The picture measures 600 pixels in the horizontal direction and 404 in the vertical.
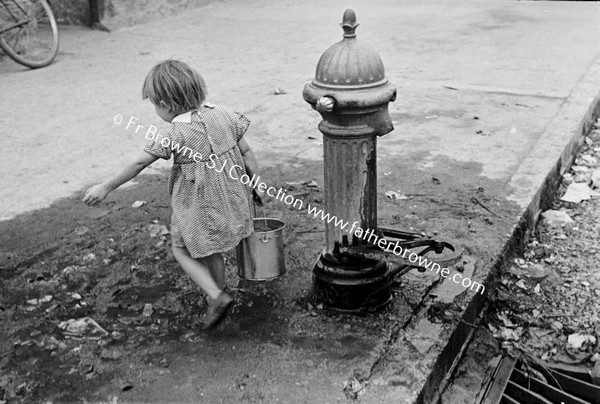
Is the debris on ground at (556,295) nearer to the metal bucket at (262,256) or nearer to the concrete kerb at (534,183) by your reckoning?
the concrete kerb at (534,183)

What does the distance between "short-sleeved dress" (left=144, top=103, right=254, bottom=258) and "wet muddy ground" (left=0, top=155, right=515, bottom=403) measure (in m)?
0.39

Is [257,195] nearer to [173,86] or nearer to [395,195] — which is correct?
[173,86]

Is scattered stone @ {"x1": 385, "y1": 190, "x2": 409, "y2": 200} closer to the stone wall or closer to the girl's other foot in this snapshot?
the girl's other foot

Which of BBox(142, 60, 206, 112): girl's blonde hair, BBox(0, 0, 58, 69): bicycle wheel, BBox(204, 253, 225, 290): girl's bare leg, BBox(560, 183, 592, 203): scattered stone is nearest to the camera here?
BBox(142, 60, 206, 112): girl's blonde hair

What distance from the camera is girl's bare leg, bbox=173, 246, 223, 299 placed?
3.11 metres

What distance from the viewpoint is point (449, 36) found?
9.72m

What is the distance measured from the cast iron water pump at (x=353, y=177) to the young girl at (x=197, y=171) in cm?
40

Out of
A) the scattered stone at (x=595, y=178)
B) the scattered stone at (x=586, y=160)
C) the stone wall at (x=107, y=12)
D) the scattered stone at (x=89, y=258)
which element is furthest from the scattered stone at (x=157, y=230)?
the stone wall at (x=107, y=12)

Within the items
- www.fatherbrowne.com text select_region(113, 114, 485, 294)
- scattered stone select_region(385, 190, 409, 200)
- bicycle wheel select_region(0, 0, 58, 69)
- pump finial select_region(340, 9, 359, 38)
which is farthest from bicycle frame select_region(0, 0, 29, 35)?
pump finial select_region(340, 9, 359, 38)

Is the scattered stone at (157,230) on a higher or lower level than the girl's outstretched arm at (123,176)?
lower

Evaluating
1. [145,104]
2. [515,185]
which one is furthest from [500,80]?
[145,104]

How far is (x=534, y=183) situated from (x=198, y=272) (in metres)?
2.54

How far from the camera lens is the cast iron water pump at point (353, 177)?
2832mm

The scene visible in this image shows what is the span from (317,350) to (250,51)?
21.6 ft
